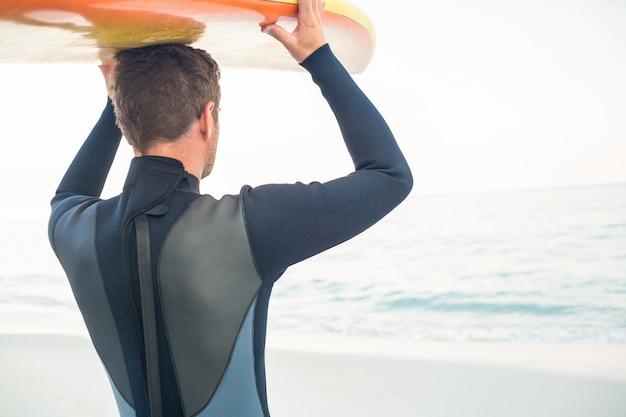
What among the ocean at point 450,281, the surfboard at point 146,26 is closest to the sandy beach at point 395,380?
the ocean at point 450,281

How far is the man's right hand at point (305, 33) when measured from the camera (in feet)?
3.90

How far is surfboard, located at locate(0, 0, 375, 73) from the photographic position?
114cm

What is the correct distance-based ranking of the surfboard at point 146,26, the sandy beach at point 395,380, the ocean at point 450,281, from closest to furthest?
the surfboard at point 146,26 < the sandy beach at point 395,380 < the ocean at point 450,281

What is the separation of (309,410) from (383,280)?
943 cm

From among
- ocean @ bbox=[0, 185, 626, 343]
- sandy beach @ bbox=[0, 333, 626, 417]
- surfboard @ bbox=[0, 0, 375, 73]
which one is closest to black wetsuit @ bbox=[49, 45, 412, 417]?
surfboard @ bbox=[0, 0, 375, 73]

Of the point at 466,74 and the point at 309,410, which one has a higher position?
the point at 466,74

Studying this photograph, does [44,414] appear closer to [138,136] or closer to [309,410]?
[309,410]

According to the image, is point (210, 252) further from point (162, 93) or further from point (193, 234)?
point (162, 93)

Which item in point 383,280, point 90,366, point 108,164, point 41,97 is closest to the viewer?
point 108,164

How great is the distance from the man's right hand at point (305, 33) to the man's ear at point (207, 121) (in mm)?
187

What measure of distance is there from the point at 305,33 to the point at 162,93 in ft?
0.95

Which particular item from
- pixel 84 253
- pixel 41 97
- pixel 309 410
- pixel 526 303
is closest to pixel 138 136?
pixel 84 253

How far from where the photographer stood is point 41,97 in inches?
1020

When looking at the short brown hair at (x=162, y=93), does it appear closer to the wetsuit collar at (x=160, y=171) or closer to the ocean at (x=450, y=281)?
the wetsuit collar at (x=160, y=171)
